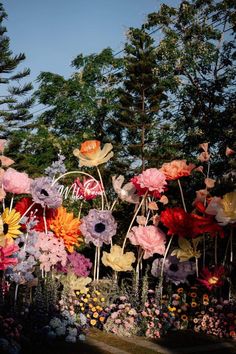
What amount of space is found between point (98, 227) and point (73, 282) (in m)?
0.66

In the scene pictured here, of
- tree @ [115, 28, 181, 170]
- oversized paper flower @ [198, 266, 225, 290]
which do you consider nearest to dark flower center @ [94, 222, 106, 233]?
oversized paper flower @ [198, 266, 225, 290]

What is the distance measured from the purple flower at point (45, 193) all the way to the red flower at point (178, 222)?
119 centimetres

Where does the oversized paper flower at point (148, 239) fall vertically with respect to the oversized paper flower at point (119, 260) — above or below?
above

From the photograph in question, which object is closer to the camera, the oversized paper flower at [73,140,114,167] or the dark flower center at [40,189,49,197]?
the dark flower center at [40,189,49,197]

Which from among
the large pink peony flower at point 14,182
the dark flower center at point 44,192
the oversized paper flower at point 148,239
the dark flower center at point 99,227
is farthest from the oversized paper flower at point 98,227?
the large pink peony flower at point 14,182

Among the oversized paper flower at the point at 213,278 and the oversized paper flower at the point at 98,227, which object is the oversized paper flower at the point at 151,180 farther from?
the oversized paper flower at the point at 213,278

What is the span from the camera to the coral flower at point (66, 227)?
4.90m

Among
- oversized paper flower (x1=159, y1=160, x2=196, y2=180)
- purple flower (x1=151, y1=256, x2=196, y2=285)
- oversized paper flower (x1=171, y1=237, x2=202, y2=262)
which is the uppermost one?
oversized paper flower (x1=159, y1=160, x2=196, y2=180)

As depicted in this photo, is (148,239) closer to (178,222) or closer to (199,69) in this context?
(178,222)

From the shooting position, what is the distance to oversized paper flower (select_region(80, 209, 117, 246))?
16.9ft

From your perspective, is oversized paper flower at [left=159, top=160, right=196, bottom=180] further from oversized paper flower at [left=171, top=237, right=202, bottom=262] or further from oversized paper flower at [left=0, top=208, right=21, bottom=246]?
oversized paper flower at [left=0, top=208, right=21, bottom=246]

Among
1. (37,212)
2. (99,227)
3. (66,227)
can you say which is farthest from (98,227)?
(37,212)

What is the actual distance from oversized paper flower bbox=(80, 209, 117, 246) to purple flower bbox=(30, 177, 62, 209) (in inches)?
21.5

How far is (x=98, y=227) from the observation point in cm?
518
